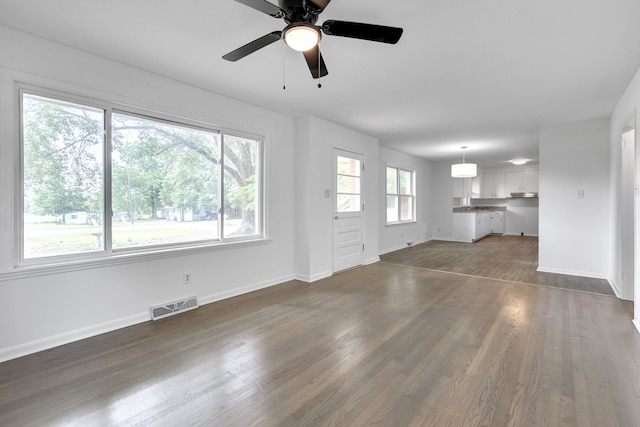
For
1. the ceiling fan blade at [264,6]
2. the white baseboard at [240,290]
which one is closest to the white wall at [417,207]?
the white baseboard at [240,290]

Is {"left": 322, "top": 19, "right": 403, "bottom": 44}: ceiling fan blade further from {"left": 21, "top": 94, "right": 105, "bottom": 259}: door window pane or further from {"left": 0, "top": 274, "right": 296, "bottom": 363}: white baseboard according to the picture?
{"left": 0, "top": 274, "right": 296, "bottom": 363}: white baseboard

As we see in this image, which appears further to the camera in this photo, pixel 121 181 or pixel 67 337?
pixel 121 181

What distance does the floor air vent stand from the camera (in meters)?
3.11

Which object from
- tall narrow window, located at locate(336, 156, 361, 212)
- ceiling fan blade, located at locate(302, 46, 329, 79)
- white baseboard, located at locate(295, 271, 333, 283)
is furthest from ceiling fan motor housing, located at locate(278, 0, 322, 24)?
white baseboard, located at locate(295, 271, 333, 283)

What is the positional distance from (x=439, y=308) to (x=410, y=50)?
8.63 ft

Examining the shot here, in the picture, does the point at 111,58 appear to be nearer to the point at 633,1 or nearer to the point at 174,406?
the point at 174,406

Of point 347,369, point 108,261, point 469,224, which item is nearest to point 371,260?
point 347,369

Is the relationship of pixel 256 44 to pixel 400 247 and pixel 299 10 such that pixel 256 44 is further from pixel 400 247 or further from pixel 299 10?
pixel 400 247

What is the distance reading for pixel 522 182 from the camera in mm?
10055

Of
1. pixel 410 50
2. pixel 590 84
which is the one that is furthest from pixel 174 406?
pixel 590 84

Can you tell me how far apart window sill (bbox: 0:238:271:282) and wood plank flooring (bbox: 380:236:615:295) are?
3774 millimetres

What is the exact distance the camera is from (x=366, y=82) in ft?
10.8

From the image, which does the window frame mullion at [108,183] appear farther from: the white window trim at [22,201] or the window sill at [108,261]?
the window sill at [108,261]

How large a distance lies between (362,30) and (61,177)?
8.81 ft
